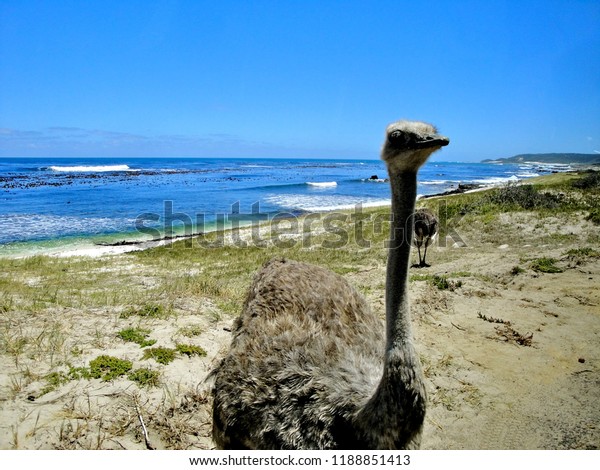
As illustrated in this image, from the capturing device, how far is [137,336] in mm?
4992

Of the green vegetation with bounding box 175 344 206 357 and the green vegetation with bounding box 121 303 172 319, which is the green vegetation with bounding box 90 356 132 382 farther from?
the green vegetation with bounding box 121 303 172 319

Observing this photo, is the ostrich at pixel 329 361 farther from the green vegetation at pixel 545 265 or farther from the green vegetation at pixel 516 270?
the green vegetation at pixel 545 265

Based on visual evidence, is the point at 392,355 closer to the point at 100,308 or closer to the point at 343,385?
the point at 343,385

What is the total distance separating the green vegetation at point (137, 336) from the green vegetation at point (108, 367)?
0.48 meters

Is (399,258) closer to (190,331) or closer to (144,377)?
(144,377)

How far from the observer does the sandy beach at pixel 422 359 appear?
365cm

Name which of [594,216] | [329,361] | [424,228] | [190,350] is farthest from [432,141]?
[594,216]

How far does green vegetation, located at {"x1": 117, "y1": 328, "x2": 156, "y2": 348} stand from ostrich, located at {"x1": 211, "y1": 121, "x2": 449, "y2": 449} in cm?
117

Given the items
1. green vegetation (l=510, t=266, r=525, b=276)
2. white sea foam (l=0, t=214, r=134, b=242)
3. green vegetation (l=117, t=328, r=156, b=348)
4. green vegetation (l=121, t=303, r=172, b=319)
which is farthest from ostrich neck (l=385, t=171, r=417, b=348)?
white sea foam (l=0, t=214, r=134, b=242)

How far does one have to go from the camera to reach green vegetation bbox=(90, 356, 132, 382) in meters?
4.11

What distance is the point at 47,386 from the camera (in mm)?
3896

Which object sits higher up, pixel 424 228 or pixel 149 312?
pixel 424 228

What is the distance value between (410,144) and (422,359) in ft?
11.8
